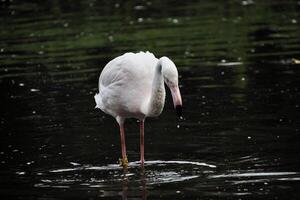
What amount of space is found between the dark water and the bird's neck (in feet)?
2.45

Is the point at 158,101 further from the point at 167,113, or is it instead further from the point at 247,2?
the point at 247,2

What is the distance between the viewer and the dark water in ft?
33.5

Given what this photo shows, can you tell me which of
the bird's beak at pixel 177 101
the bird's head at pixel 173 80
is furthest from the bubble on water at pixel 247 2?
the bird's beak at pixel 177 101

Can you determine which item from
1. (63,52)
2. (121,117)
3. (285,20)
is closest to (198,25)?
(285,20)

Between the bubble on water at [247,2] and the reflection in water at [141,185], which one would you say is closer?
the reflection in water at [141,185]

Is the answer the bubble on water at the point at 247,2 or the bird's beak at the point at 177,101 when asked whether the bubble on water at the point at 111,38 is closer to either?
the bubble on water at the point at 247,2

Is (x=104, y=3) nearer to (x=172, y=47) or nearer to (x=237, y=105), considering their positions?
(x=172, y=47)

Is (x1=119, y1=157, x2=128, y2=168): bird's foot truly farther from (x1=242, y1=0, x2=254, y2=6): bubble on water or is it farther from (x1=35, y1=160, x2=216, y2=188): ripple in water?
(x1=242, y1=0, x2=254, y2=6): bubble on water

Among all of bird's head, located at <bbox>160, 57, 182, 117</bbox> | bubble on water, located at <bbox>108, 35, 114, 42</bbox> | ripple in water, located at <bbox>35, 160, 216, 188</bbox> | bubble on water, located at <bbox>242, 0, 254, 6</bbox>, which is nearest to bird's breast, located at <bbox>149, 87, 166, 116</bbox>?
bird's head, located at <bbox>160, 57, 182, 117</bbox>

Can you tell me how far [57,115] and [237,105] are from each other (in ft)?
9.47

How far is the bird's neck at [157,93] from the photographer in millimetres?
10422

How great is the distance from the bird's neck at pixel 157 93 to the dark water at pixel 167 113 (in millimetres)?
747

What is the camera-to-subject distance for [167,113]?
14.3 meters

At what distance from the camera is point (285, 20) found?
24578mm
